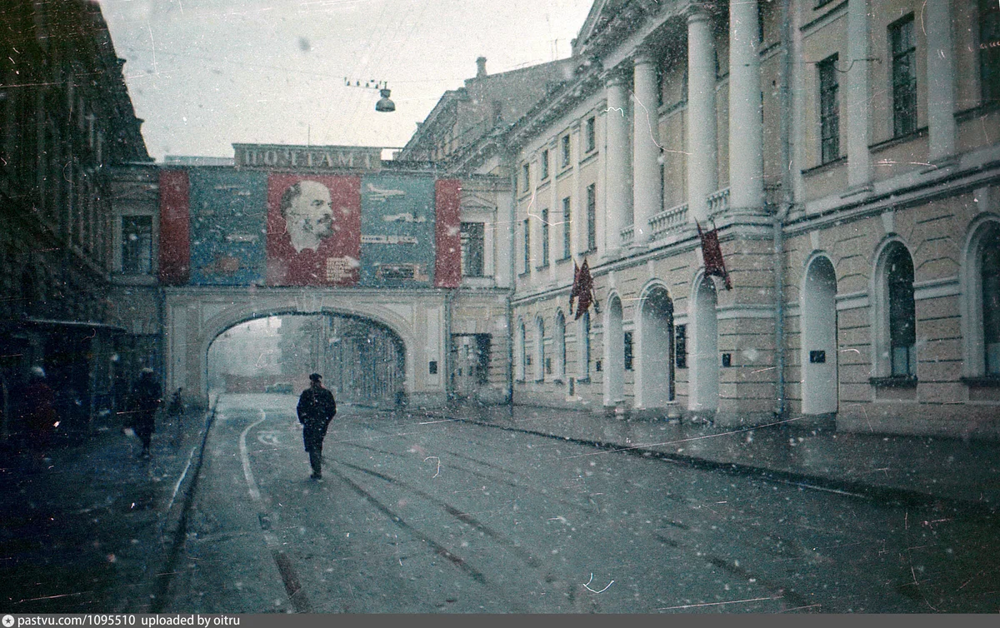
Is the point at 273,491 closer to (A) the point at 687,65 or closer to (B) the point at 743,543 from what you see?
(B) the point at 743,543

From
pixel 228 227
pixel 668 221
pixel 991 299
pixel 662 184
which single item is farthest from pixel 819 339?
pixel 228 227

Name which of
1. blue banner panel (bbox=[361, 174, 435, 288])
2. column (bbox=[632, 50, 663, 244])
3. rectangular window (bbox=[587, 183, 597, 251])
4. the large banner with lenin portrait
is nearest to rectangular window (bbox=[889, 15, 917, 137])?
blue banner panel (bbox=[361, 174, 435, 288])

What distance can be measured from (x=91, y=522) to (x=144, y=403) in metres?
2.05

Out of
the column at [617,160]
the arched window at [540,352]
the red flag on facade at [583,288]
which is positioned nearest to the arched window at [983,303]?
the red flag on facade at [583,288]

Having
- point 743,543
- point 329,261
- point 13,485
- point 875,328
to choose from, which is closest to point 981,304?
point 743,543

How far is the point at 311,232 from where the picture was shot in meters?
7.25

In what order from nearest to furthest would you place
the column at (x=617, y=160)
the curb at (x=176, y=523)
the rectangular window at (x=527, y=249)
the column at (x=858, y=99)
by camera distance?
the curb at (x=176, y=523) → the column at (x=858, y=99) → the column at (x=617, y=160) → the rectangular window at (x=527, y=249)

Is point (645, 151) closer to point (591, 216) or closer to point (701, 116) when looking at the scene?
point (701, 116)

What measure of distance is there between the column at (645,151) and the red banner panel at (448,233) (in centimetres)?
1361

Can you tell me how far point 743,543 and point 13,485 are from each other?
18.3 ft

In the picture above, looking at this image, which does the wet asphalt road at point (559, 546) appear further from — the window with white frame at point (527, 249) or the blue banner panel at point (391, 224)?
the window with white frame at point (527, 249)

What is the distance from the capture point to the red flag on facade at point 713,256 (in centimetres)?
2081

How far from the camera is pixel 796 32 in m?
20.5

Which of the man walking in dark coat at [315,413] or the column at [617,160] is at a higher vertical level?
the column at [617,160]
